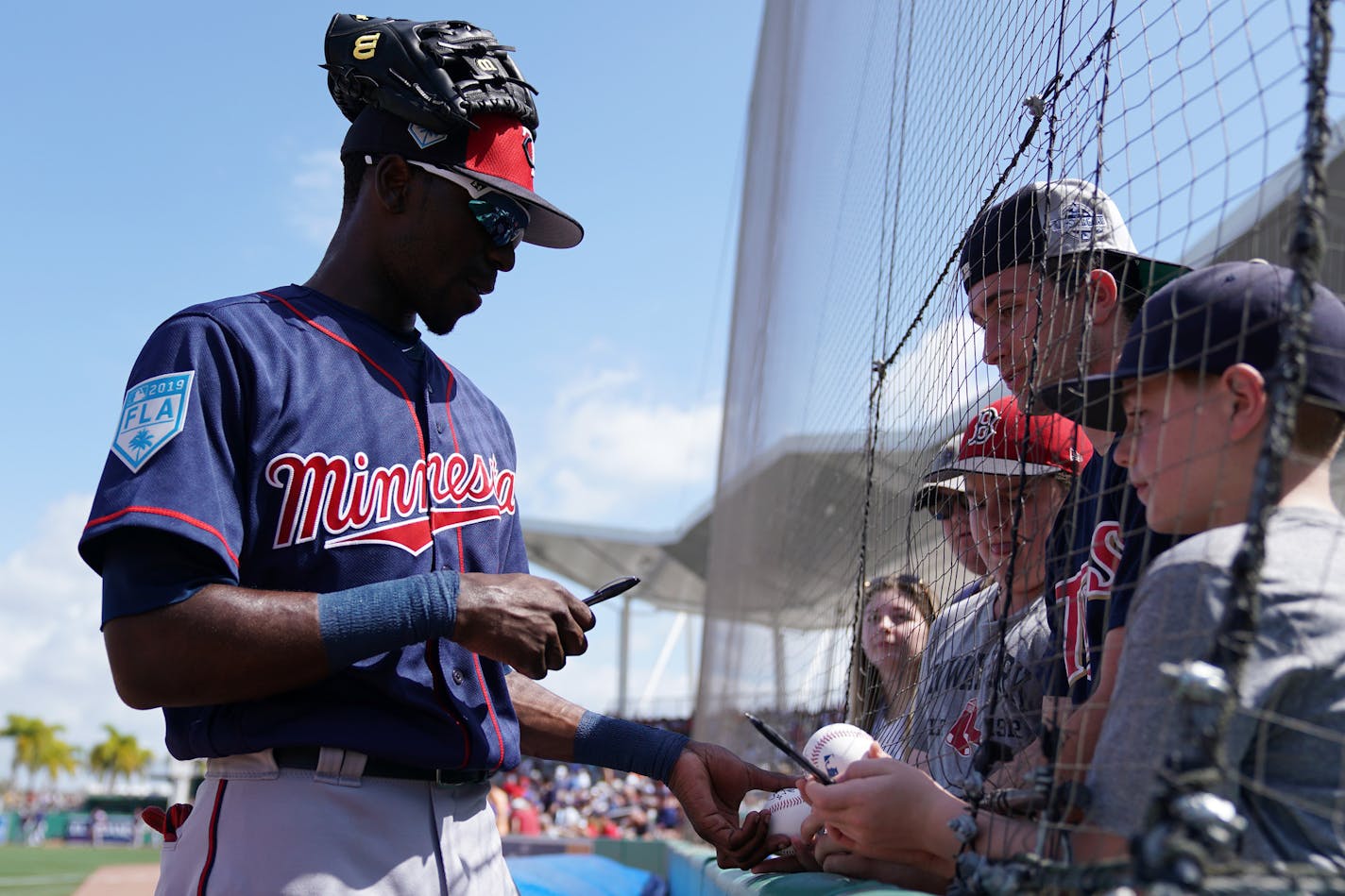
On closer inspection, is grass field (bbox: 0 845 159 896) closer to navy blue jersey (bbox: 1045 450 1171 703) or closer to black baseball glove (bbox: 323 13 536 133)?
black baseball glove (bbox: 323 13 536 133)

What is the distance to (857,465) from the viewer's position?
11.7 feet

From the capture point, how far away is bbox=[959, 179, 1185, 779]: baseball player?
1.55m

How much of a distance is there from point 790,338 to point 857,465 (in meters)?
1.57

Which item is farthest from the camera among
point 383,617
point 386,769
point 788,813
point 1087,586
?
point 788,813

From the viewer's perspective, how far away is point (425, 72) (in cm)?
181

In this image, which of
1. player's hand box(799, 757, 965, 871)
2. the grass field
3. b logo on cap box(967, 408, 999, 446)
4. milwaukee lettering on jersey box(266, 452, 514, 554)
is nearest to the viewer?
player's hand box(799, 757, 965, 871)

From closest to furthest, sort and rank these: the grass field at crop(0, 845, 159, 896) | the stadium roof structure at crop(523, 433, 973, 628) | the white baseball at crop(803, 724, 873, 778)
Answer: the white baseball at crop(803, 724, 873, 778) → the stadium roof structure at crop(523, 433, 973, 628) → the grass field at crop(0, 845, 159, 896)

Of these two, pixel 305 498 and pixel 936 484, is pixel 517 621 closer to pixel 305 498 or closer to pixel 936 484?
pixel 305 498

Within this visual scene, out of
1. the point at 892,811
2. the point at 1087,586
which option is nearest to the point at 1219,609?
the point at 892,811

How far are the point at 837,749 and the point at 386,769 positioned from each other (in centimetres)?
65

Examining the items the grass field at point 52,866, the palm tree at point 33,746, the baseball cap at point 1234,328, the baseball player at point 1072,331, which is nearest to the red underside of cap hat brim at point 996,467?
the baseball player at point 1072,331

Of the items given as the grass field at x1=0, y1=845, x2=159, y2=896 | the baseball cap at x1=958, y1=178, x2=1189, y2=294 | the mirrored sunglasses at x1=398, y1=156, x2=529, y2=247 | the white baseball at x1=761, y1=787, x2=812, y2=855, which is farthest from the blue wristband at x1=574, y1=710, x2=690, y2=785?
the grass field at x1=0, y1=845, x2=159, y2=896

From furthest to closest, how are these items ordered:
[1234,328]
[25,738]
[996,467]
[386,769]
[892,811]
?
[25,738]
[996,467]
[386,769]
[892,811]
[1234,328]

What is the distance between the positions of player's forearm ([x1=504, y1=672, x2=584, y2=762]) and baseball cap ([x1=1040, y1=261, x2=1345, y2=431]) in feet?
3.79
